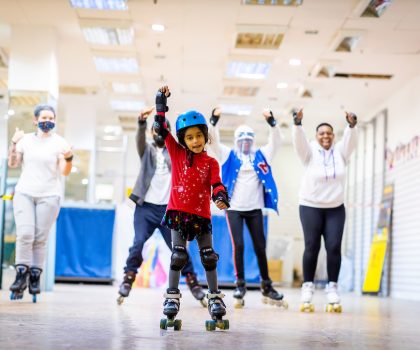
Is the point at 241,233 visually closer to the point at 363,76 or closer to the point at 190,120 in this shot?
the point at 190,120

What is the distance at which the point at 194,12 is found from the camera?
905 centimetres

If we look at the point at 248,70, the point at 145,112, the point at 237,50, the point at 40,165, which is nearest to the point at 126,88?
the point at 248,70

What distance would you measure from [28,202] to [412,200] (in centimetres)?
778

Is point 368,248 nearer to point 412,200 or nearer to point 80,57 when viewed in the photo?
point 412,200

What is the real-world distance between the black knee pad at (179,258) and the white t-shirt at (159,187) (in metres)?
1.90

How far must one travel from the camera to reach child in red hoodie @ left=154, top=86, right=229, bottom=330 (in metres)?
3.86

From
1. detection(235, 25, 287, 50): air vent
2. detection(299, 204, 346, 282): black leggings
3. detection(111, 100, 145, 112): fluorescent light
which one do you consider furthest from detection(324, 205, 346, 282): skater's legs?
detection(111, 100, 145, 112): fluorescent light

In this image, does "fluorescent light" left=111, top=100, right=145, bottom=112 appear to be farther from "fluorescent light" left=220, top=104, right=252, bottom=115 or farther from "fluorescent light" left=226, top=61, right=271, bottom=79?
"fluorescent light" left=226, top=61, right=271, bottom=79

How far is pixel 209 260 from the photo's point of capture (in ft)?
12.6

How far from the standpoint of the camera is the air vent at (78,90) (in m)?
13.9

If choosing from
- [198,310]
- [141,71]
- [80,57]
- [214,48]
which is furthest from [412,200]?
[198,310]

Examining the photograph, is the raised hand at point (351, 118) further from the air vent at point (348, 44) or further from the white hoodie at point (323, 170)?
the air vent at point (348, 44)

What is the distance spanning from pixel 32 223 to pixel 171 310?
91.5 inches

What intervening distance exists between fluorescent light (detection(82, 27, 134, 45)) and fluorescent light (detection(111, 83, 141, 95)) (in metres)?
2.65
